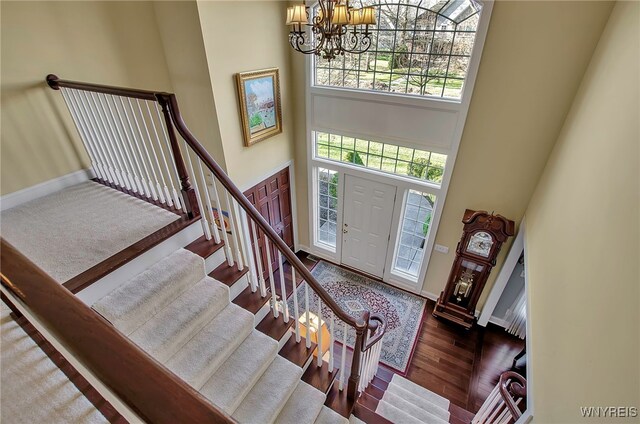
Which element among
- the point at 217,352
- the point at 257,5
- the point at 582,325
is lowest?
Result: the point at 217,352

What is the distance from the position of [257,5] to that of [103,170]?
2.50 metres

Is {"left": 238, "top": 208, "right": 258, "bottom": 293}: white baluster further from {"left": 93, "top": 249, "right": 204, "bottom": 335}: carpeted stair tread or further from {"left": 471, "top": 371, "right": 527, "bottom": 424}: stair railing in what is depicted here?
{"left": 471, "top": 371, "right": 527, "bottom": 424}: stair railing

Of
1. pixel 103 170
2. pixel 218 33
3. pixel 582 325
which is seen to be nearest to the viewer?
pixel 582 325

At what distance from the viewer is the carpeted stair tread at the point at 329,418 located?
7.39ft

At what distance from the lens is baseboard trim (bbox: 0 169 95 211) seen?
2.44 meters

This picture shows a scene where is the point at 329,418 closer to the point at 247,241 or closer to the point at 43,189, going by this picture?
the point at 247,241

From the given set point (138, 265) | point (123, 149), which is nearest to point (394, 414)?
point (138, 265)

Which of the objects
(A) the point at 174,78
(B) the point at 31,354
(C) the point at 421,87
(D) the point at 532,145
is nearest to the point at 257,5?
(A) the point at 174,78

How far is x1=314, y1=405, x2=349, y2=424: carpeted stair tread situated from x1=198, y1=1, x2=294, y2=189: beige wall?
2.76 m

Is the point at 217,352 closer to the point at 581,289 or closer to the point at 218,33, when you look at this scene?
the point at 581,289

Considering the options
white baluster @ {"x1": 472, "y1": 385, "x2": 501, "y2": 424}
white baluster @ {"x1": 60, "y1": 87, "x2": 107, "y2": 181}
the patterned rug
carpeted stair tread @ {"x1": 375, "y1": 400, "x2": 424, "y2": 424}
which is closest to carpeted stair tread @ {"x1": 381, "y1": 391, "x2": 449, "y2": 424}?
carpeted stair tread @ {"x1": 375, "y1": 400, "x2": 424, "y2": 424}

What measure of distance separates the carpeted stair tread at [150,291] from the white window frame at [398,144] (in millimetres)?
2913

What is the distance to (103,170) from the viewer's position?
2764 mm

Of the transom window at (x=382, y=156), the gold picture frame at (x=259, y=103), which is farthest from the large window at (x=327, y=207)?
the gold picture frame at (x=259, y=103)
